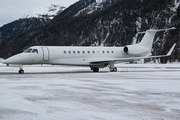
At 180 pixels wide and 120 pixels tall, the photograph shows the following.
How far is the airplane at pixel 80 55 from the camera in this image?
24484mm

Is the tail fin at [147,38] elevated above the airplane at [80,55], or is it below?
above

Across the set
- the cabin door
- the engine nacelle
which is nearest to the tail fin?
the engine nacelle

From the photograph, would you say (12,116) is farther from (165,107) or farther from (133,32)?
(133,32)

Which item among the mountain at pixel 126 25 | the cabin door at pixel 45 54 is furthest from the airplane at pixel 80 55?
the mountain at pixel 126 25

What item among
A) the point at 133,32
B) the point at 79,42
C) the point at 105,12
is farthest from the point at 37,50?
the point at 105,12

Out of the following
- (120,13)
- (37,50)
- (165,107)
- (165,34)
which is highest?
(120,13)

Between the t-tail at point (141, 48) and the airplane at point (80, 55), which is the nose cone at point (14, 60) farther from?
the t-tail at point (141, 48)

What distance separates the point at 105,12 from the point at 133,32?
38.5 m

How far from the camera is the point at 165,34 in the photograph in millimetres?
133500

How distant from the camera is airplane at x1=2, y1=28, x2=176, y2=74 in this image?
24.5 meters

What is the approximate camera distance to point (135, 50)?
32531 mm

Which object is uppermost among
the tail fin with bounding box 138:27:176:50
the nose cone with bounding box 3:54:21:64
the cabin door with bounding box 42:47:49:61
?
the tail fin with bounding box 138:27:176:50

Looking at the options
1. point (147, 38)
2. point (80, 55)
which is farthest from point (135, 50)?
point (80, 55)

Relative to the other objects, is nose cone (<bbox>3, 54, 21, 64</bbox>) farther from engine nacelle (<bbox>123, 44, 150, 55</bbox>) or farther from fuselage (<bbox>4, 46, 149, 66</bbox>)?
engine nacelle (<bbox>123, 44, 150, 55</bbox>)
